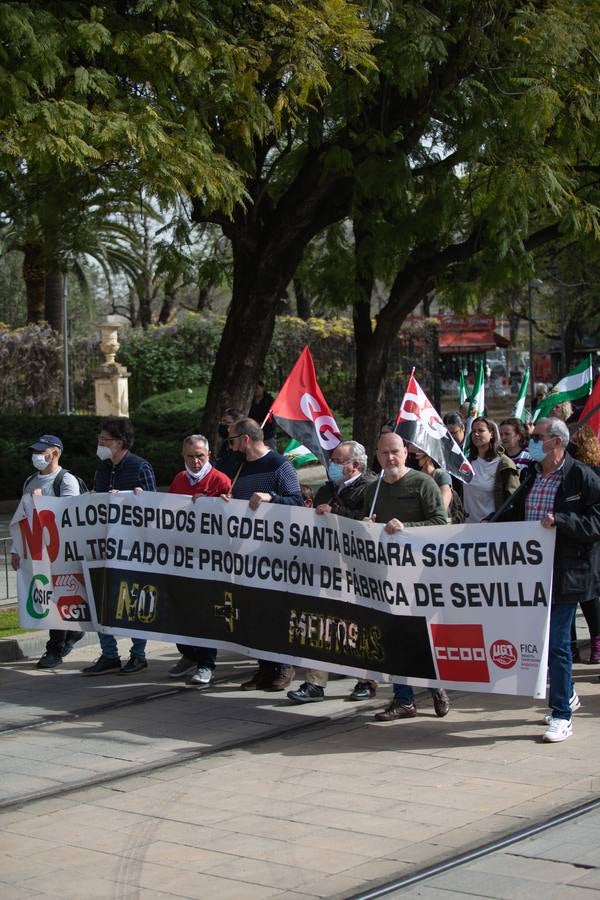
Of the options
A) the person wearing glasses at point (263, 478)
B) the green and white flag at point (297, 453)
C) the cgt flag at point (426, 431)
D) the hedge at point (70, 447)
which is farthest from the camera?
the hedge at point (70, 447)

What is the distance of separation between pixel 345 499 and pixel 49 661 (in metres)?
3.10

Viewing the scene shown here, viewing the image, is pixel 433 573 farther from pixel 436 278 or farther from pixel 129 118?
pixel 436 278

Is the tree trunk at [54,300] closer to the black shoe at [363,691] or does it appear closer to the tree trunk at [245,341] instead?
the tree trunk at [245,341]

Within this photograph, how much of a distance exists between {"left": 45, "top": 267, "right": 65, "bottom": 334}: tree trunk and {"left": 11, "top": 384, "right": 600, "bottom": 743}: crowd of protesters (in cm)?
2110

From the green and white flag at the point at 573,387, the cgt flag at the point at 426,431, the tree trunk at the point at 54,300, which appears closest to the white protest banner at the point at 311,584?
the cgt flag at the point at 426,431

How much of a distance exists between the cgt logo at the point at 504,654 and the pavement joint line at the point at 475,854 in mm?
1392

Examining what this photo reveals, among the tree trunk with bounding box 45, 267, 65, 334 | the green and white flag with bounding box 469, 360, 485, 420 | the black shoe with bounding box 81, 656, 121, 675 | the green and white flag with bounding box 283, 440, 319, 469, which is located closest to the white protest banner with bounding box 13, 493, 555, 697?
the black shoe with bounding box 81, 656, 121, 675

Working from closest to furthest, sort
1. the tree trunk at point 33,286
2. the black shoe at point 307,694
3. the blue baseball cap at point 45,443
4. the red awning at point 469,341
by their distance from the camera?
the black shoe at point 307,694 → the blue baseball cap at point 45,443 → the tree trunk at point 33,286 → the red awning at point 469,341

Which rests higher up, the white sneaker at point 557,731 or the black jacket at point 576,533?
the black jacket at point 576,533

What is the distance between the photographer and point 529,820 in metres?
5.87

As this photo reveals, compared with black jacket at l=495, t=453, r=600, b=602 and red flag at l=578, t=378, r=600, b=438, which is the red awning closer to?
red flag at l=578, t=378, r=600, b=438

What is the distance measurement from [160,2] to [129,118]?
127 centimetres

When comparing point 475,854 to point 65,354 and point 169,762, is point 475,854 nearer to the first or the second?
point 169,762

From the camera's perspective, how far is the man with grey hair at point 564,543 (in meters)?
7.32
